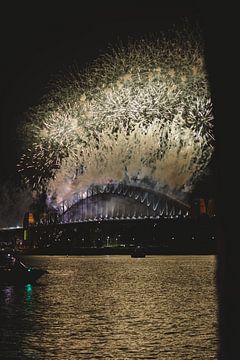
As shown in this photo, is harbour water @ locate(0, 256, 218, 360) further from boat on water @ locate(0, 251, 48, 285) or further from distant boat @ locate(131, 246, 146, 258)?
distant boat @ locate(131, 246, 146, 258)

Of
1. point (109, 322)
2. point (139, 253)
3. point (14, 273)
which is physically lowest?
point (109, 322)

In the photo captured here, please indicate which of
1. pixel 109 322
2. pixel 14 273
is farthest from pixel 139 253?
pixel 109 322

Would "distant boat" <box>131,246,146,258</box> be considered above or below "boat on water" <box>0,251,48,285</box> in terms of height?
above

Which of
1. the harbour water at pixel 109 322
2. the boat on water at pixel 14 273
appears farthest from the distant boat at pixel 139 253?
A: the harbour water at pixel 109 322

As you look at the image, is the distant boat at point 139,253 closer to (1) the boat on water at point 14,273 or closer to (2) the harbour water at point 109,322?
(1) the boat on water at point 14,273

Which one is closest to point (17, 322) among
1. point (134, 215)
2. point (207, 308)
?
point (207, 308)

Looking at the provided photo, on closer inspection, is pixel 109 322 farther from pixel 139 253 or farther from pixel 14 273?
pixel 139 253

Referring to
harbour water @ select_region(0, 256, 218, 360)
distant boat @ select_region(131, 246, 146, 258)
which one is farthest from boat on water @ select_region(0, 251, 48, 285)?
distant boat @ select_region(131, 246, 146, 258)
